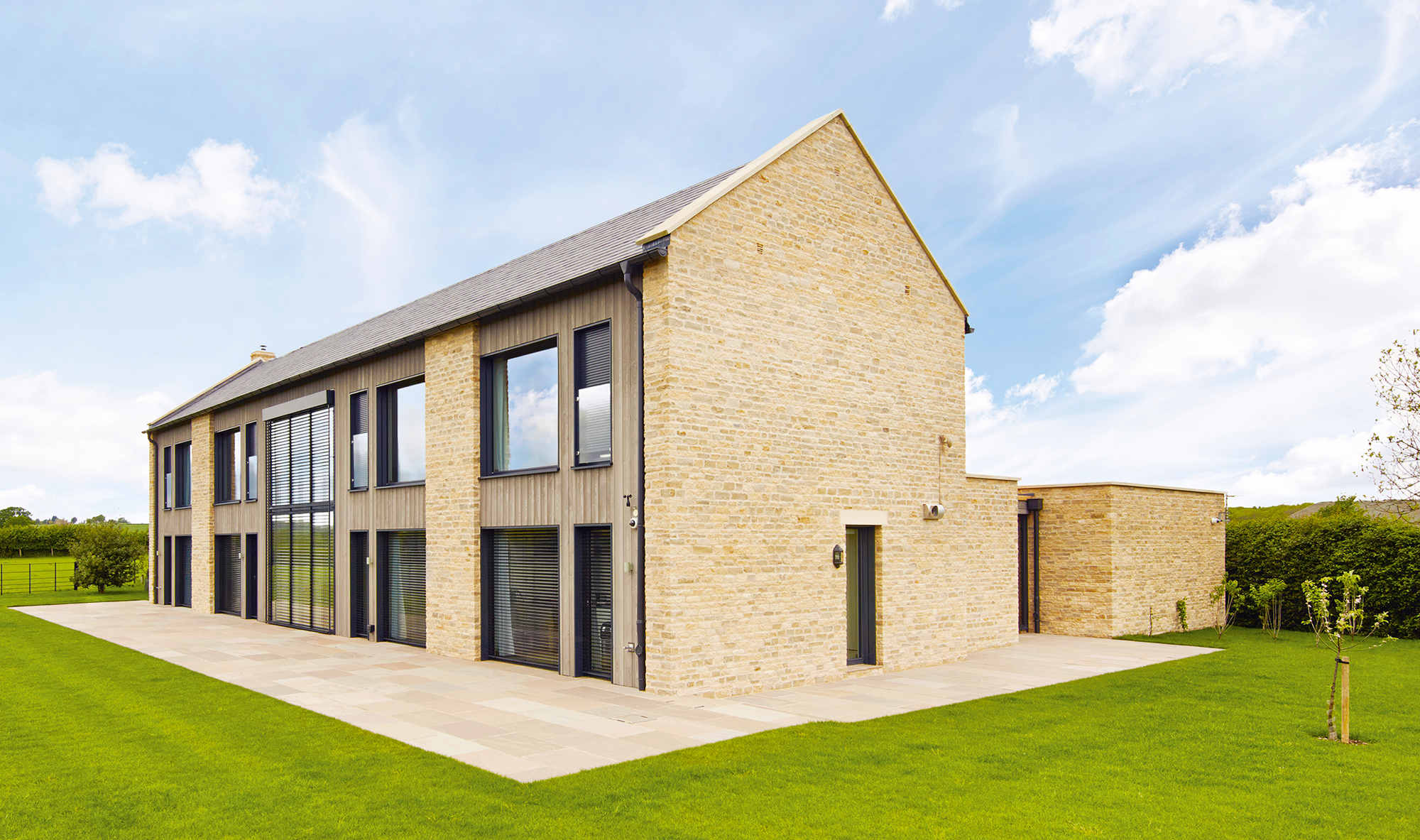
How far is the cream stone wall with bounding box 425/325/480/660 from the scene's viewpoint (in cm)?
1394

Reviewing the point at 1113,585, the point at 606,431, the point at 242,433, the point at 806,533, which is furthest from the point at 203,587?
the point at 1113,585

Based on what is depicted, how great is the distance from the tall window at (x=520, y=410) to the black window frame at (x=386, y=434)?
3413mm

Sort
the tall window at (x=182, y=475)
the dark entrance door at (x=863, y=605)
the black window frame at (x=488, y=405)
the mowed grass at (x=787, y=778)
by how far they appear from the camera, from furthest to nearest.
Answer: the tall window at (x=182, y=475) → the black window frame at (x=488, y=405) → the dark entrance door at (x=863, y=605) → the mowed grass at (x=787, y=778)

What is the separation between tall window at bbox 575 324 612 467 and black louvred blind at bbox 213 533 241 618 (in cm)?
1533

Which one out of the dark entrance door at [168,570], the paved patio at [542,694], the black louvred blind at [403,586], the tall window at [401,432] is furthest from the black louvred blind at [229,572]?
the tall window at [401,432]

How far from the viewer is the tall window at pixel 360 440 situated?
17.1 meters

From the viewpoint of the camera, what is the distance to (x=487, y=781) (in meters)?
6.84

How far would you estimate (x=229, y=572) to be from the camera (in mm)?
23953

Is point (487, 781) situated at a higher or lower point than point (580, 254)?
lower

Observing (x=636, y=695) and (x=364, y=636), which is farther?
(x=364, y=636)

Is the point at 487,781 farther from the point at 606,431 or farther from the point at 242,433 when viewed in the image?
the point at 242,433

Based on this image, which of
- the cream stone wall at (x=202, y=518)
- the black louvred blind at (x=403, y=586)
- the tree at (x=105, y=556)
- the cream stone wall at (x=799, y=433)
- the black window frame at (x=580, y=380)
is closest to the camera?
the cream stone wall at (x=799, y=433)

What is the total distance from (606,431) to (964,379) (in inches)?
262

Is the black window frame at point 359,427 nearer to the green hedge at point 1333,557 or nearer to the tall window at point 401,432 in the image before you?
the tall window at point 401,432
